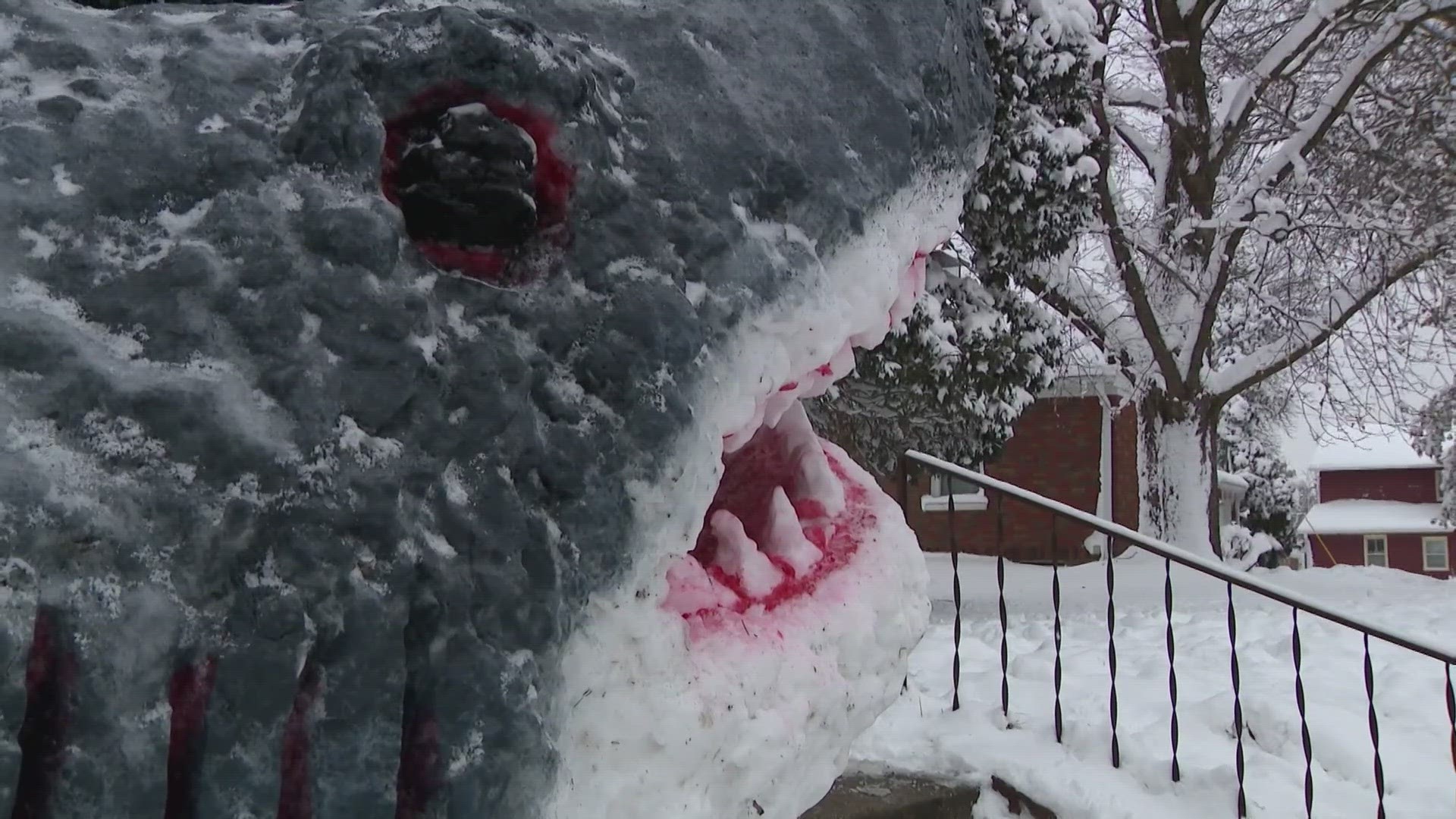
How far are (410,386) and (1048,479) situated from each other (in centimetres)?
1769

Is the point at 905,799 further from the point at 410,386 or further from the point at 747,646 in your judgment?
the point at 410,386

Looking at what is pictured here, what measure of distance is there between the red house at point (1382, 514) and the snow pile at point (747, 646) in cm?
4085

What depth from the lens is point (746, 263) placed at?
36.5 inches

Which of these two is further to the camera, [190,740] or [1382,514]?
[1382,514]

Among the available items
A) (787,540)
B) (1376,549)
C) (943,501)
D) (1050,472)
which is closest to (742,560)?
(787,540)

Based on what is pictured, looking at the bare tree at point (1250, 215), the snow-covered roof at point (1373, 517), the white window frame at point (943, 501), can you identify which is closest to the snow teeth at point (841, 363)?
the bare tree at point (1250, 215)

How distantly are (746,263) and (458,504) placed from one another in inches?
12.9

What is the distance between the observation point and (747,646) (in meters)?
0.98

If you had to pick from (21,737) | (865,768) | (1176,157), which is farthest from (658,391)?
(1176,157)

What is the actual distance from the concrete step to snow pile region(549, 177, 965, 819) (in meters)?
1.63

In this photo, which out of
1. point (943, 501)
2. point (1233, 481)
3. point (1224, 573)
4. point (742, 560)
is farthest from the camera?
point (1233, 481)

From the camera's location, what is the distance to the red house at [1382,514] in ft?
122

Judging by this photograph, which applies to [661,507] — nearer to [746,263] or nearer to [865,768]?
[746,263]

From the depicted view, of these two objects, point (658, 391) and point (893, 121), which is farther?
point (893, 121)
